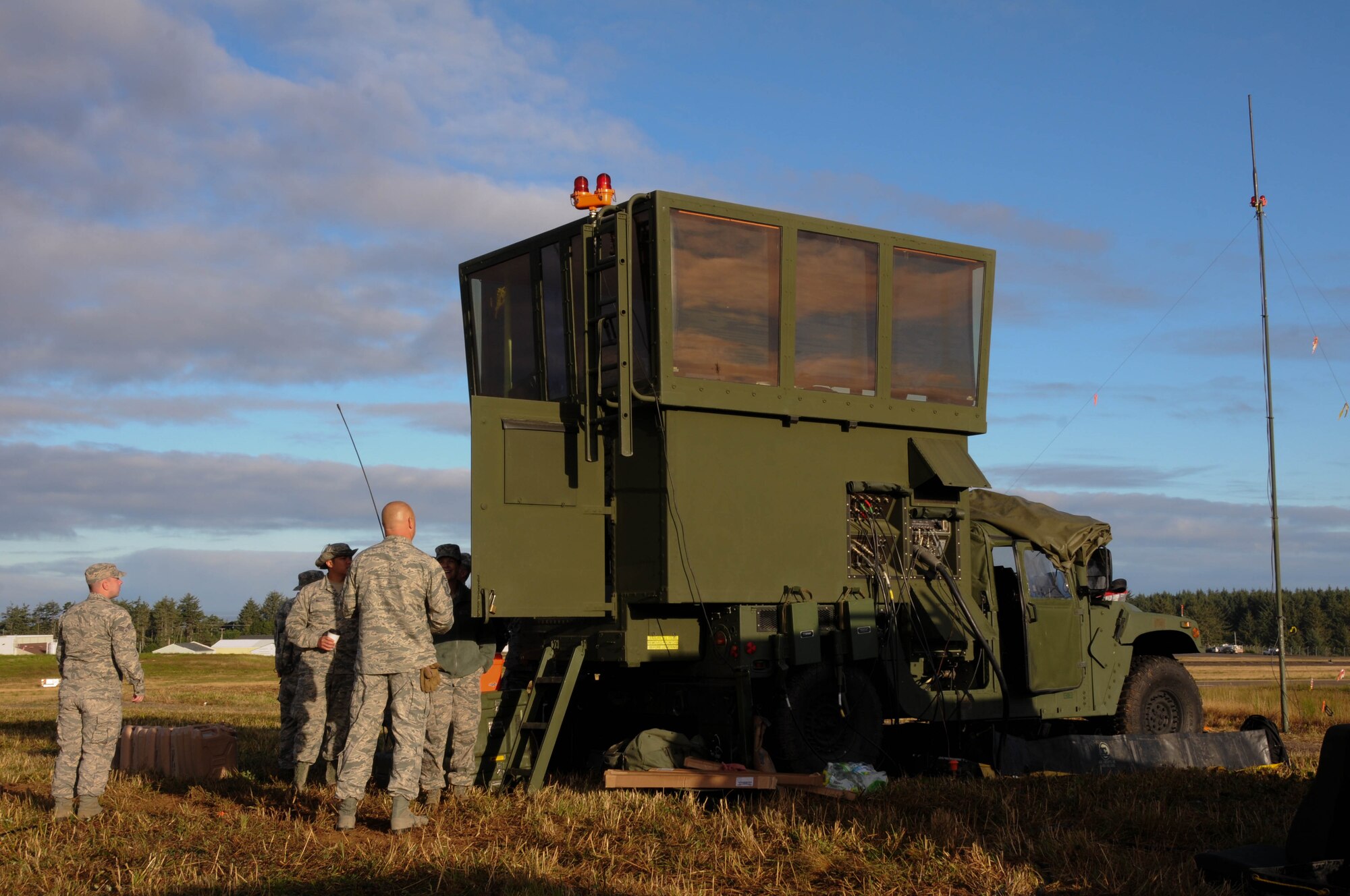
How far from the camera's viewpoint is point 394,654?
25.5ft

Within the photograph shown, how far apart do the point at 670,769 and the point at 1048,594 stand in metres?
4.48

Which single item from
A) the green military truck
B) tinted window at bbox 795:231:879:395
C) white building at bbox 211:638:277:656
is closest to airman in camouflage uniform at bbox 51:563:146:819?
the green military truck

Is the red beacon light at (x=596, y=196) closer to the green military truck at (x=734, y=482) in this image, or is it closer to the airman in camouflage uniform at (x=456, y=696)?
the green military truck at (x=734, y=482)

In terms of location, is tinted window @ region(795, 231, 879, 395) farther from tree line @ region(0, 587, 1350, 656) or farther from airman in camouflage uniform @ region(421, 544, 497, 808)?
tree line @ region(0, 587, 1350, 656)

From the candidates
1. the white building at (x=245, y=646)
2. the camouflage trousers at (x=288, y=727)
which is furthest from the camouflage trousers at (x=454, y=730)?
the white building at (x=245, y=646)

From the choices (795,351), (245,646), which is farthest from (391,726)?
(245,646)

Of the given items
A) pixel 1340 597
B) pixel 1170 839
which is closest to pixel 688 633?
pixel 1170 839

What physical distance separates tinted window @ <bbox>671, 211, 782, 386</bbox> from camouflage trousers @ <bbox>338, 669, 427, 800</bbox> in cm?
299

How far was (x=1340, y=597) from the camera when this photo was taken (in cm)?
12194

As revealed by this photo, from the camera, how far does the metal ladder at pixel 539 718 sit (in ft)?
29.8

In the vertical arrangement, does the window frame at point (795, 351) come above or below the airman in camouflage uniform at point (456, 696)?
above

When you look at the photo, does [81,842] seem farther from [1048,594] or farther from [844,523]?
[1048,594]

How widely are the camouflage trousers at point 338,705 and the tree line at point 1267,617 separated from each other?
103 meters

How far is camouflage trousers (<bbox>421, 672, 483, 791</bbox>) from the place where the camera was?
28.6 ft
